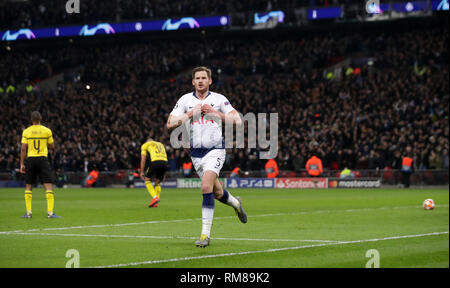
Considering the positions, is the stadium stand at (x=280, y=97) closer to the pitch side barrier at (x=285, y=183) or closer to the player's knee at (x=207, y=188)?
the pitch side barrier at (x=285, y=183)

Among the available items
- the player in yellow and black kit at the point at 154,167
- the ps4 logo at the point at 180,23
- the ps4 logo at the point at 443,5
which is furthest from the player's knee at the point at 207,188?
the ps4 logo at the point at 180,23

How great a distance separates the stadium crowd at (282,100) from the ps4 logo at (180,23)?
225cm

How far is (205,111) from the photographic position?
10.8 m

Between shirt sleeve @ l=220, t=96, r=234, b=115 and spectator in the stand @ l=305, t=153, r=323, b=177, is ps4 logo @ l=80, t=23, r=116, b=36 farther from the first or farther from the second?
shirt sleeve @ l=220, t=96, r=234, b=115

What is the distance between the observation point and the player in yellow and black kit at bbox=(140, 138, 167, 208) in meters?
23.9

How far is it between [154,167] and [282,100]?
2459 cm

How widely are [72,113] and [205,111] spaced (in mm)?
35021

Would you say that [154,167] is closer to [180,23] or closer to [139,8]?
[180,23]

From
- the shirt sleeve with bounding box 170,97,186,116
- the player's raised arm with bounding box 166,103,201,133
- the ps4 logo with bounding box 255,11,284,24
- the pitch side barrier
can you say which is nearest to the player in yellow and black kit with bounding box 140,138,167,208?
the shirt sleeve with bounding box 170,97,186,116

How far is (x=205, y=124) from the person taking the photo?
1123 cm

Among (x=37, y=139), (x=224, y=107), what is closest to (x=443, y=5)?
(x=37, y=139)

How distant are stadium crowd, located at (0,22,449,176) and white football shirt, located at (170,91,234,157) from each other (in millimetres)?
27578
